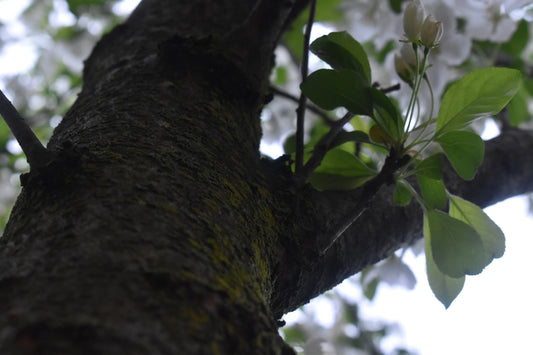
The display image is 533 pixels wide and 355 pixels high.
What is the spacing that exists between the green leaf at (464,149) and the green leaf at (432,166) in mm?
20

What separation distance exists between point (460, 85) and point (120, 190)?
504mm

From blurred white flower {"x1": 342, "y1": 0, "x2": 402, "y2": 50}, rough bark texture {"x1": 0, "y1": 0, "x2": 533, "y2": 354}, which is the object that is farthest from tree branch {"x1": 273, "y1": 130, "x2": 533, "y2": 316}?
blurred white flower {"x1": 342, "y1": 0, "x2": 402, "y2": 50}

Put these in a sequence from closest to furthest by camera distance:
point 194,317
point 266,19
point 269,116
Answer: point 194,317
point 266,19
point 269,116

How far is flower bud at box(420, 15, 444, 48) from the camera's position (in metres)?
0.72

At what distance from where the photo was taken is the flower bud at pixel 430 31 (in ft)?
2.38

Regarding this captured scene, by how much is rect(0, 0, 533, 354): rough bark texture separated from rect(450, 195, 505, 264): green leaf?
0.45 feet

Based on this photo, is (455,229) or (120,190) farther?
(455,229)

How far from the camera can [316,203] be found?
2.47ft

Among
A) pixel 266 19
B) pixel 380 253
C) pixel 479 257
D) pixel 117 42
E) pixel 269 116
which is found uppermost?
pixel 269 116

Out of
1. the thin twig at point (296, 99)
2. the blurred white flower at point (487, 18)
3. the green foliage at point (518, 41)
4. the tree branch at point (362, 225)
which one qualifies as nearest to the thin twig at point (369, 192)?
the tree branch at point (362, 225)

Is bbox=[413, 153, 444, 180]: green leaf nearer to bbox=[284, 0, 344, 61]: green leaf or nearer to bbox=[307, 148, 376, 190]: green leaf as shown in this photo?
bbox=[307, 148, 376, 190]: green leaf

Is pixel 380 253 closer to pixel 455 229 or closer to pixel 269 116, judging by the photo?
pixel 455 229

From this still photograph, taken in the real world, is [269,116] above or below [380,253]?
above

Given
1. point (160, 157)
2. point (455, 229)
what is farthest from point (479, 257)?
point (160, 157)
